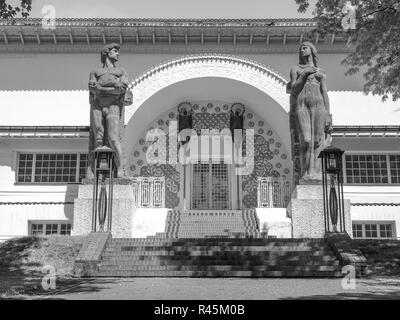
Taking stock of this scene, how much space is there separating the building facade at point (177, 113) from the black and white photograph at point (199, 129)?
0.17 feet

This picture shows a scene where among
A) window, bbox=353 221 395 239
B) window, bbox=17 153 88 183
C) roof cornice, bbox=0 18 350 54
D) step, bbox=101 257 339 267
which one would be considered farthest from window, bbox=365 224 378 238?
window, bbox=17 153 88 183

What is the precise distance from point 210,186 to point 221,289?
1326 cm

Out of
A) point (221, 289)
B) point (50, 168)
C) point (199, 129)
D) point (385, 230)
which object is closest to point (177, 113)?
point (199, 129)

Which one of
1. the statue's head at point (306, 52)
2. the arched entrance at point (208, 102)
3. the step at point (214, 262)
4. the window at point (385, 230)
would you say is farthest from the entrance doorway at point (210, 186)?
the step at point (214, 262)

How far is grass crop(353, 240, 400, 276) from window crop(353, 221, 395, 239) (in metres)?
6.98

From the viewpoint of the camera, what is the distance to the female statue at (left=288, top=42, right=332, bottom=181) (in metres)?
16.6

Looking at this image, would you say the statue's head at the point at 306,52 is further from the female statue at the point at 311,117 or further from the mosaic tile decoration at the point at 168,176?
the mosaic tile decoration at the point at 168,176

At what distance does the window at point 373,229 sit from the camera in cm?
2069

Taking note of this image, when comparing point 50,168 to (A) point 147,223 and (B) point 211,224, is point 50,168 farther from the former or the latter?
(B) point 211,224

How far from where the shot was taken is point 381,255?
1281 centimetres

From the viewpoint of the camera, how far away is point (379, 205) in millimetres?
20531

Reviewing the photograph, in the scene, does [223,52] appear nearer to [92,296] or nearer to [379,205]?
[379,205]
